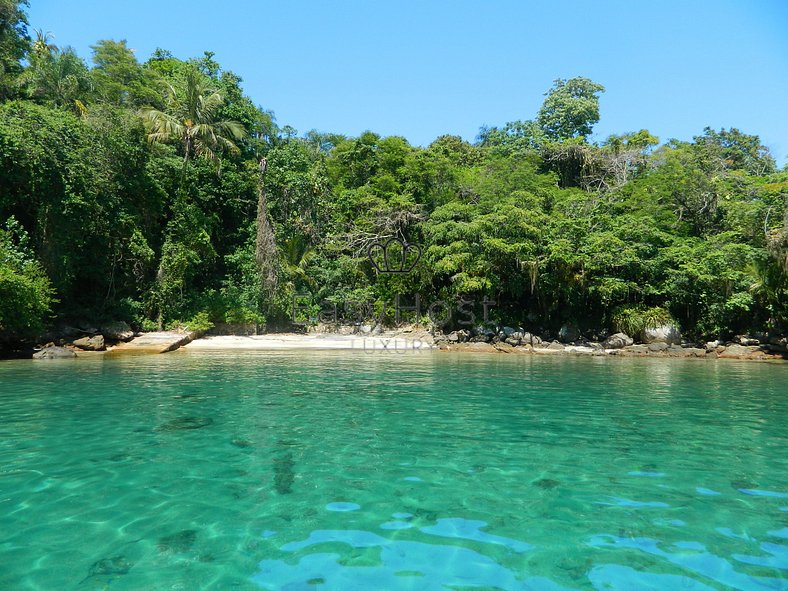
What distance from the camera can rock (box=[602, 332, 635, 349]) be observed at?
70.9 feet

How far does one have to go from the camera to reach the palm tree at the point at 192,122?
23.2m

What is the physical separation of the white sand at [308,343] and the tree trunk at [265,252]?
2.39m

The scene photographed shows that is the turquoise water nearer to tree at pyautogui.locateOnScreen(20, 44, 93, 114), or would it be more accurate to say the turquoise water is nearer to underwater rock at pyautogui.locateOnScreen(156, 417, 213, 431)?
underwater rock at pyautogui.locateOnScreen(156, 417, 213, 431)

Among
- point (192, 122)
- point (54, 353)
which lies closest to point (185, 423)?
point (54, 353)

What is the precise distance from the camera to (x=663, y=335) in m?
21.7

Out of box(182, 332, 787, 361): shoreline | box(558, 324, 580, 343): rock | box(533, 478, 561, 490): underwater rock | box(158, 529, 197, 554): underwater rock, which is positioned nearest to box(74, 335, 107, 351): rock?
box(182, 332, 787, 361): shoreline

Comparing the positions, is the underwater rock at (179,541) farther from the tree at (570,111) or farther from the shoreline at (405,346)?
the tree at (570,111)

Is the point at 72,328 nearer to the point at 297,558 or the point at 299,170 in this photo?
the point at 299,170

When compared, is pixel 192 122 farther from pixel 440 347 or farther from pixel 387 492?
pixel 387 492

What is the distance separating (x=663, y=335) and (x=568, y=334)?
4.13 m

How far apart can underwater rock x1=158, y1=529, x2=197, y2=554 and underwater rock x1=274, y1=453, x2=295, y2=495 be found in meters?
0.90

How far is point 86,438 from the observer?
579 centimetres

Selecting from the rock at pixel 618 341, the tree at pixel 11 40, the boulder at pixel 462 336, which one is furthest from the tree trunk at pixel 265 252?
the rock at pixel 618 341

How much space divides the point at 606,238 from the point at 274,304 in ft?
53.9
